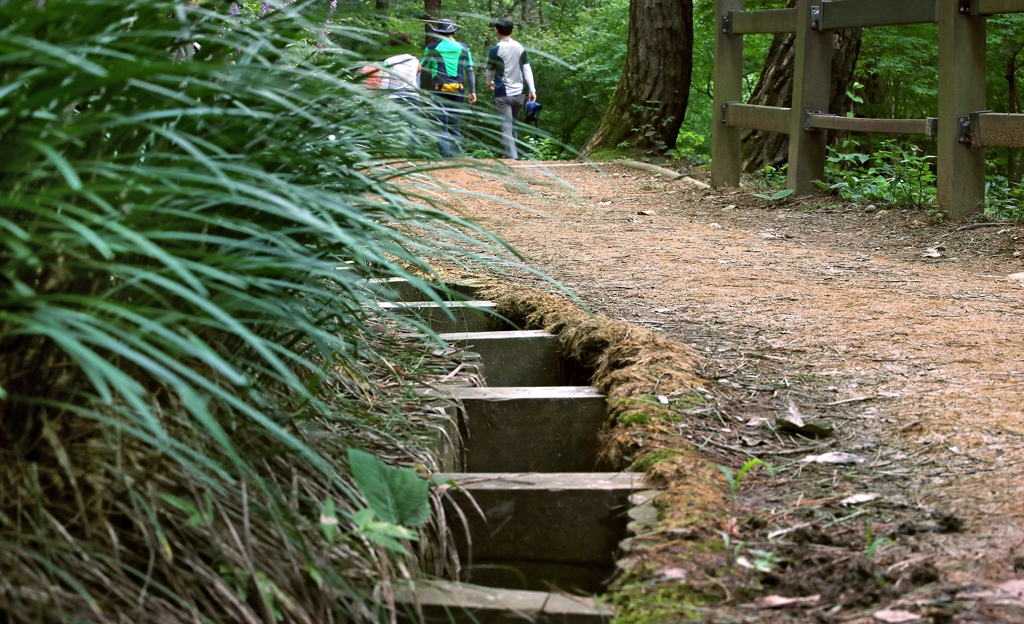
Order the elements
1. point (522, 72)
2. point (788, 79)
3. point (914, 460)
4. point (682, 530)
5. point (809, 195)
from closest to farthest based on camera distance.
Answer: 1. point (682, 530)
2. point (914, 460)
3. point (809, 195)
4. point (788, 79)
5. point (522, 72)

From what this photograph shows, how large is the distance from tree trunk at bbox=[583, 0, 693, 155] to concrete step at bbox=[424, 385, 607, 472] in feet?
25.1

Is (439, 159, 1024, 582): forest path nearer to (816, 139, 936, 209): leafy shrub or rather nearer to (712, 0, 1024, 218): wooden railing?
(816, 139, 936, 209): leafy shrub

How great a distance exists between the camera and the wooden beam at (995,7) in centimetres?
457

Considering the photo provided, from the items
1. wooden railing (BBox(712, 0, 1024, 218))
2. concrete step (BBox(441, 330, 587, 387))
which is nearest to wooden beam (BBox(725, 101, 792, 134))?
wooden railing (BBox(712, 0, 1024, 218))

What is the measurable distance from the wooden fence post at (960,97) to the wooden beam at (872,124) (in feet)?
0.68

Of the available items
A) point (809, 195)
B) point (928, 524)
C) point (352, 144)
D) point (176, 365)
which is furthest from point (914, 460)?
point (809, 195)

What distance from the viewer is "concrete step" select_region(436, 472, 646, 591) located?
1.89 m

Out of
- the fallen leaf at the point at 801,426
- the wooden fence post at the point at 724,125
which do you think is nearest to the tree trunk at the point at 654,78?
the wooden fence post at the point at 724,125

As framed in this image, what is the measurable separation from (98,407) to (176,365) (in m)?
0.39

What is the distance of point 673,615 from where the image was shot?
145 cm

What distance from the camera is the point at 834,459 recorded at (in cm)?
202

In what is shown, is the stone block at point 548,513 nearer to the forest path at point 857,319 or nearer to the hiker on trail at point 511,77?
the forest path at point 857,319

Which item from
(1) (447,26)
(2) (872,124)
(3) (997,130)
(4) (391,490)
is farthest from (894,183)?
(4) (391,490)

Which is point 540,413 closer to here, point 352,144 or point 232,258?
point 352,144
